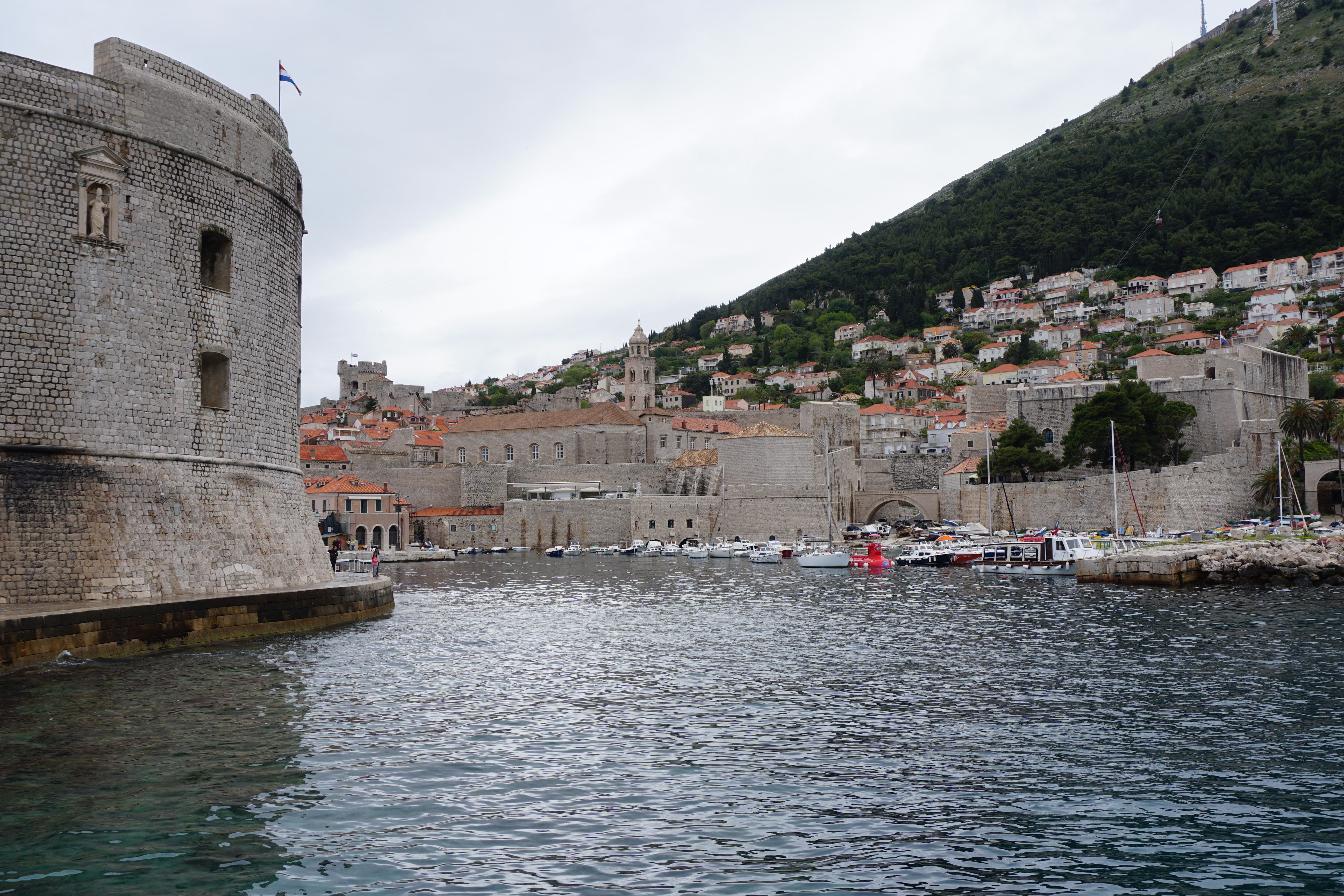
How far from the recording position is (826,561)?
3544 cm

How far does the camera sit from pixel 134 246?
13.5m

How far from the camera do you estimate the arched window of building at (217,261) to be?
15.1m

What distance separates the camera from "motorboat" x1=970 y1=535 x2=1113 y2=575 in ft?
94.5

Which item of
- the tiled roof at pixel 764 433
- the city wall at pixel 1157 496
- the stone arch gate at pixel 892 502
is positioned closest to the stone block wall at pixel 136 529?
the city wall at pixel 1157 496

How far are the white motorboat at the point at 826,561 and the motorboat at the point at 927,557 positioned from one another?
6.62 feet

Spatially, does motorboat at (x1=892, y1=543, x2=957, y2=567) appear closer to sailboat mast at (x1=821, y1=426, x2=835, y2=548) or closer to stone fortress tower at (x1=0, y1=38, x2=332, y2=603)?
sailboat mast at (x1=821, y1=426, x2=835, y2=548)

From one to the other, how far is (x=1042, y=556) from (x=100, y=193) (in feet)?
86.1

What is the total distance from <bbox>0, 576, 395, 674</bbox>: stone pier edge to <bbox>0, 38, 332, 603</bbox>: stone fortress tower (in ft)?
1.43

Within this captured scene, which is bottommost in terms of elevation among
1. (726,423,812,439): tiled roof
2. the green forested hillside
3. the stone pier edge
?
the stone pier edge

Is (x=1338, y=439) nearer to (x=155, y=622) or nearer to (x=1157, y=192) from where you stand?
(x=155, y=622)

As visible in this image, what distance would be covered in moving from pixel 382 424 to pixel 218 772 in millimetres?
75257

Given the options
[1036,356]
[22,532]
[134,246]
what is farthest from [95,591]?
[1036,356]

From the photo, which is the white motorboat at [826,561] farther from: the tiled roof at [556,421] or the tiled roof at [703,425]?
the tiled roof at [703,425]

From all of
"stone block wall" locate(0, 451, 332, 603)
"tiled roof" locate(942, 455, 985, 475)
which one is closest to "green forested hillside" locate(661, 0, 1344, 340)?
"tiled roof" locate(942, 455, 985, 475)
